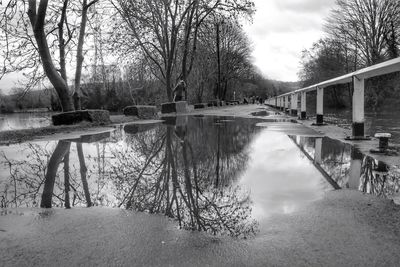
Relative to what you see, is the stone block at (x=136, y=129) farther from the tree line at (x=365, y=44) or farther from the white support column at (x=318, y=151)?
the tree line at (x=365, y=44)

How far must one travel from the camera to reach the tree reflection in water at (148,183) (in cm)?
297

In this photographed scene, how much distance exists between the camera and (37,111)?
5053 cm

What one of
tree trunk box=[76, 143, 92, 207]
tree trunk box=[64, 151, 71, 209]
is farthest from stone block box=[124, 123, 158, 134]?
tree trunk box=[64, 151, 71, 209]

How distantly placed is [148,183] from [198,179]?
0.59 m

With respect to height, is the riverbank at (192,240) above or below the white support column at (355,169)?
below

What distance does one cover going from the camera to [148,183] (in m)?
4.00

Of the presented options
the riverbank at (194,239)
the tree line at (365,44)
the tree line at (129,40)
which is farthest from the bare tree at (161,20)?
the riverbank at (194,239)

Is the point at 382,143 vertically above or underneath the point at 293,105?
underneath

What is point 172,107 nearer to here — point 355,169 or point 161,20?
point 161,20

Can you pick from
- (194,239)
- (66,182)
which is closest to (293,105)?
(66,182)

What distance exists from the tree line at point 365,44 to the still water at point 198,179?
24.7 m

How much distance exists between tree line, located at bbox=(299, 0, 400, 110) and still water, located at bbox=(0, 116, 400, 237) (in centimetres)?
2468

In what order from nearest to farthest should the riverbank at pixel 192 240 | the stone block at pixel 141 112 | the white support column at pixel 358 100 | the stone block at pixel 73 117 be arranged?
the riverbank at pixel 192 240 < the white support column at pixel 358 100 < the stone block at pixel 73 117 < the stone block at pixel 141 112

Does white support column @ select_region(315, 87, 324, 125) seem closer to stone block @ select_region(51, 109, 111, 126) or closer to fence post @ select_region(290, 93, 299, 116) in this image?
fence post @ select_region(290, 93, 299, 116)
